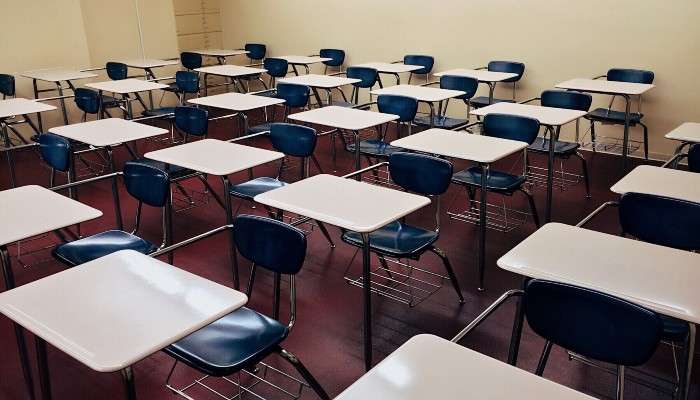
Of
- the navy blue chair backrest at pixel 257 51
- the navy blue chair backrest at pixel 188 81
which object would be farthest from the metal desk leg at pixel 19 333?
the navy blue chair backrest at pixel 257 51

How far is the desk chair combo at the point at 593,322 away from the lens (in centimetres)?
177

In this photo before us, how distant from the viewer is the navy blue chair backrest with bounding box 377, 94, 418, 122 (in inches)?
206

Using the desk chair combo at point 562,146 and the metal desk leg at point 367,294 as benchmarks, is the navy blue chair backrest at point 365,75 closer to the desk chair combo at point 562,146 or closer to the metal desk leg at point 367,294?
the desk chair combo at point 562,146

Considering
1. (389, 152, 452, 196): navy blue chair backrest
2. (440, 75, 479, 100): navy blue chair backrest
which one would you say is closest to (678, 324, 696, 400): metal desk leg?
(389, 152, 452, 196): navy blue chair backrest

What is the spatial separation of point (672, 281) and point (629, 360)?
405 millimetres

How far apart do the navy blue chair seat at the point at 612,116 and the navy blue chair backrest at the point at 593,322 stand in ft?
13.8

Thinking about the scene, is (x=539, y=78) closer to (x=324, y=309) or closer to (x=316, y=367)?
(x=324, y=309)

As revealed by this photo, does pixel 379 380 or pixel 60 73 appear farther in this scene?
Result: pixel 60 73

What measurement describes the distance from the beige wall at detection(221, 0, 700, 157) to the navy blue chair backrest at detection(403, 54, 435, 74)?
149 mm

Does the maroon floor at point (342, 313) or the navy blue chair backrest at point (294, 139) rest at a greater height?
the navy blue chair backrest at point (294, 139)

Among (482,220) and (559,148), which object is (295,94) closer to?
(559,148)

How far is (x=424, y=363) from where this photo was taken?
5.40ft

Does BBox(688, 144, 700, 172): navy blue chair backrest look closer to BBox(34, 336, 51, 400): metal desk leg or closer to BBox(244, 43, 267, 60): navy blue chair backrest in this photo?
BBox(34, 336, 51, 400): metal desk leg

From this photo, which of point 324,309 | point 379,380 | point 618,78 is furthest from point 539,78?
point 379,380
